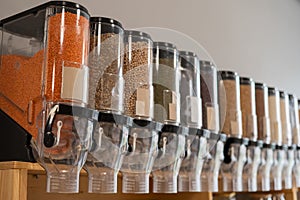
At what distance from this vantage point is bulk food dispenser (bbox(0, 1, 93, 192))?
1094mm

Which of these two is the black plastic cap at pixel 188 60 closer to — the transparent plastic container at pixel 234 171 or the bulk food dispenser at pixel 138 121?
the bulk food dispenser at pixel 138 121

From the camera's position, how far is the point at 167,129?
4.62 feet

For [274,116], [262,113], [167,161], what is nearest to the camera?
[167,161]

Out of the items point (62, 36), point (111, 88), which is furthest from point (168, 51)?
point (62, 36)

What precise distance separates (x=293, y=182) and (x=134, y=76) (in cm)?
128

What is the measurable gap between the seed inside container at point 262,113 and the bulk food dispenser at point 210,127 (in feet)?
1.10

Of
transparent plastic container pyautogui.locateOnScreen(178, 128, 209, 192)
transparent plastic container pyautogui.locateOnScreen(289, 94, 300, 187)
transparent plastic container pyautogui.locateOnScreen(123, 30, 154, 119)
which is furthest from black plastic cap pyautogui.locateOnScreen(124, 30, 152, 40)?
transparent plastic container pyautogui.locateOnScreen(289, 94, 300, 187)

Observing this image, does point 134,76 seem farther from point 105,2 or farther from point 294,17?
point 294,17

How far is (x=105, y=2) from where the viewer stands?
1829 millimetres

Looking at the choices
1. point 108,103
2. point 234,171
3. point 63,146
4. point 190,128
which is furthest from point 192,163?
point 63,146

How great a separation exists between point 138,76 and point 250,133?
29.3 inches

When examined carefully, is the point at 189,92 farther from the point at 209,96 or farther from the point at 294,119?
the point at 294,119

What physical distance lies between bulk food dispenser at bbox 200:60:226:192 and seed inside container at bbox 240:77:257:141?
0.22m

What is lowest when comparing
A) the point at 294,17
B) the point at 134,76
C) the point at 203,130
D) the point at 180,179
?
the point at 180,179
